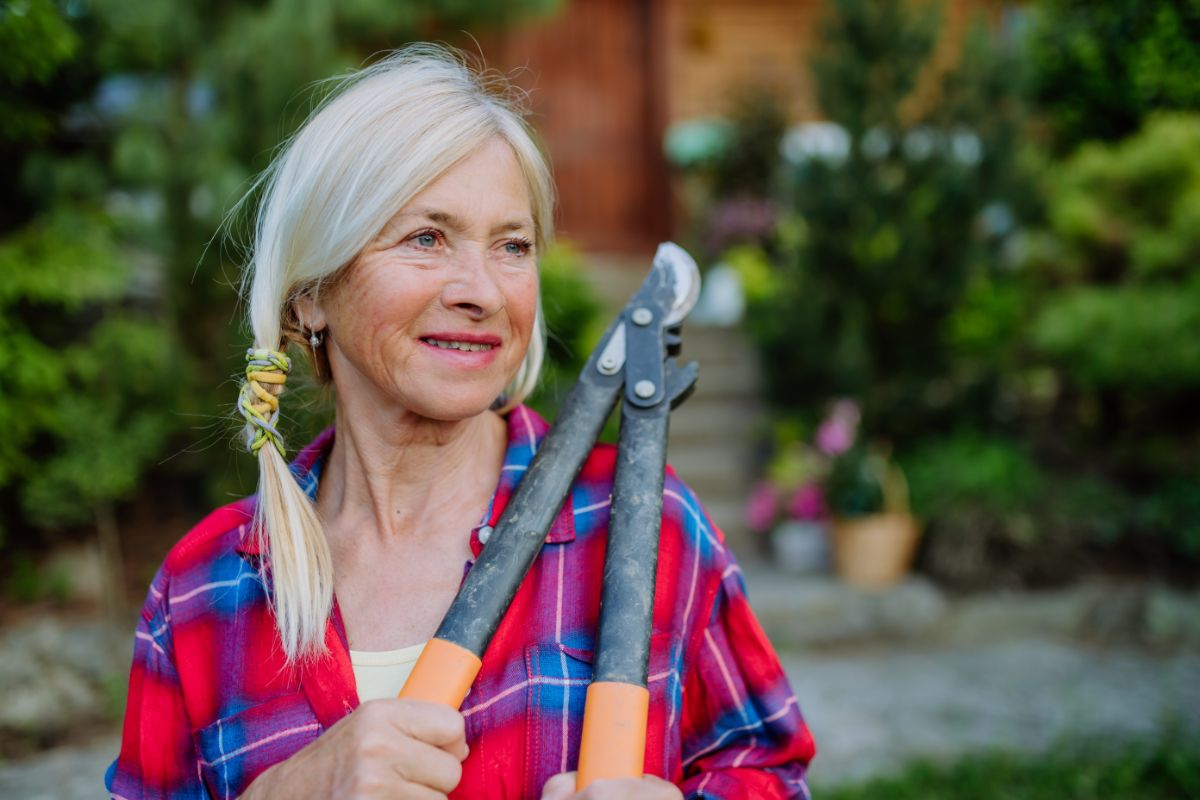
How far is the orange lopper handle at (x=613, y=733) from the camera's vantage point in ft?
4.15

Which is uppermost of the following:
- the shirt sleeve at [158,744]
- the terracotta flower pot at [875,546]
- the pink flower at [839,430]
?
the pink flower at [839,430]

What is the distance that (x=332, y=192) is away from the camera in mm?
1440

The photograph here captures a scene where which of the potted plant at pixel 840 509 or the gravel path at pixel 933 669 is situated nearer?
the gravel path at pixel 933 669

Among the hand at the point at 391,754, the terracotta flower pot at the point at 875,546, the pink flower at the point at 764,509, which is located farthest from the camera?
the pink flower at the point at 764,509

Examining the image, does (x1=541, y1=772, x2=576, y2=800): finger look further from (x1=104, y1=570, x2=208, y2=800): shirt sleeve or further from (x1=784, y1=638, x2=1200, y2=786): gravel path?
(x1=784, y1=638, x2=1200, y2=786): gravel path

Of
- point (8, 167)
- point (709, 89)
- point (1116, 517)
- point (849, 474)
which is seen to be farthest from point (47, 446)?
point (709, 89)

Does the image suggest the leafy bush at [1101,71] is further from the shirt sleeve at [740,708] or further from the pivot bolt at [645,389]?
the shirt sleeve at [740,708]

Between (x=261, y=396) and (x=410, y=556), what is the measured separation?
350mm

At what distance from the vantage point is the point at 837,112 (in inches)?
231

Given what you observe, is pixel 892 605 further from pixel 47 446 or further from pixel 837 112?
pixel 47 446

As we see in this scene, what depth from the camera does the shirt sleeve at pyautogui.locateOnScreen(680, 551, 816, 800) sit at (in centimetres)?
150

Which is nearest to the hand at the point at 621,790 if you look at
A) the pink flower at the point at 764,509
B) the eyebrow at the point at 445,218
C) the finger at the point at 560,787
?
the finger at the point at 560,787

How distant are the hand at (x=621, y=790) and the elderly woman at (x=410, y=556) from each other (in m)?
0.03

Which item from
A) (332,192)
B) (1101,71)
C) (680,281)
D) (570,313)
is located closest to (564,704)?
(680,281)
